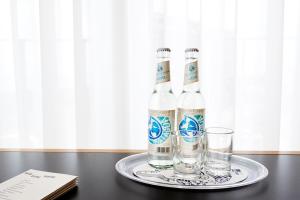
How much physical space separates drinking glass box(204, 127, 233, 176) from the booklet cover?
29cm

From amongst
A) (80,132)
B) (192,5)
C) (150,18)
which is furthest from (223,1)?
(80,132)

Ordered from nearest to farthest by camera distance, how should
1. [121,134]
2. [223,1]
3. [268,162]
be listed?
A: [268,162] < [223,1] < [121,134]

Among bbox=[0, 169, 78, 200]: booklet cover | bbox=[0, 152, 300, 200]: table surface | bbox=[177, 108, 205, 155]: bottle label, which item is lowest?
bbox=[0, 152, 300, 200]: table surface

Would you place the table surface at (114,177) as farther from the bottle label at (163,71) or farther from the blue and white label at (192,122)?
the bottle label at (163,71)

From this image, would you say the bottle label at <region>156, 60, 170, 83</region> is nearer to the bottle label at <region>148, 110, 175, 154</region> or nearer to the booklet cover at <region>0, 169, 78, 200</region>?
the bottle label at <region>148, 110, 175, 154</region>

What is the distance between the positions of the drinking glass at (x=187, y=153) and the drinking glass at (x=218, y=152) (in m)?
0.03

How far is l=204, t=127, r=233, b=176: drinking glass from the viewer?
67 cm

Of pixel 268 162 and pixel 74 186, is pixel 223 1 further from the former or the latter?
pixel 74 186

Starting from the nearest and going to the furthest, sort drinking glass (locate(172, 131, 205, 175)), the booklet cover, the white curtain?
the booklet cover → drinking glass (locate(172, 131, 205, 175)) → the white curtain

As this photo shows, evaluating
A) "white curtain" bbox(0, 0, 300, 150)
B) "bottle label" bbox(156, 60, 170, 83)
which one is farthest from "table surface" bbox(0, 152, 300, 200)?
"white curtain" bbox(0, 0, 300, 150)

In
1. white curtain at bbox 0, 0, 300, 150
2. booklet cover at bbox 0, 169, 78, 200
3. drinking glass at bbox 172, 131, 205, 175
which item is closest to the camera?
booklet cover at bbox 0, 169, 78, 200

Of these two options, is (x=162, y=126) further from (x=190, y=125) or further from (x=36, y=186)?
(x=36, y=186)

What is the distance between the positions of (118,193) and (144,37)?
0.98 meters

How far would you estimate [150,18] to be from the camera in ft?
4.66
